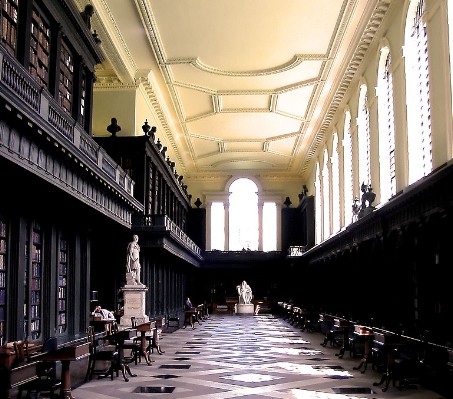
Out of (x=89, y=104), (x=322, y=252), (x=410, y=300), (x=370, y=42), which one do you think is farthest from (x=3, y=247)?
(x=322, y=252)

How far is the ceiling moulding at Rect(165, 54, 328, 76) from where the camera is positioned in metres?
22.5

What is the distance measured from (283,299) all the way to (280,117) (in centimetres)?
1356

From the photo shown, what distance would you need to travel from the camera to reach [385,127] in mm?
19188

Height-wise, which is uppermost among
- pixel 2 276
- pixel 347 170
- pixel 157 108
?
pixel 157 108

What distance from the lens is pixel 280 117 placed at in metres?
30.4

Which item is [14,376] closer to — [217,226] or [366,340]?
[366,340]

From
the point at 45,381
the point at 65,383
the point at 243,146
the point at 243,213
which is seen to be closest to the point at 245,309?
the point at 243,213

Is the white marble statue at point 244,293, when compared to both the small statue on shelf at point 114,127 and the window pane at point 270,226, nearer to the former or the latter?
the window pane at point 270,226

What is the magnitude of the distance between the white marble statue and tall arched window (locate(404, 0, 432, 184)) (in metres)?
21.8

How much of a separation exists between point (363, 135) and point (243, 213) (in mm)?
21114

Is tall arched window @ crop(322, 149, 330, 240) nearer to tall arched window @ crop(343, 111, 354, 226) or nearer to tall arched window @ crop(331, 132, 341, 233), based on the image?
tall arched window @ crop(331, 132, 341, 233)

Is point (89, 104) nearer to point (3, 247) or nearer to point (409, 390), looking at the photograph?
point (3, 247)

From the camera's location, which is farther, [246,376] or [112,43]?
[112,43]

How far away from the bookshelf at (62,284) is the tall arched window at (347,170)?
44.1 ft
